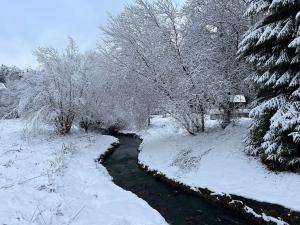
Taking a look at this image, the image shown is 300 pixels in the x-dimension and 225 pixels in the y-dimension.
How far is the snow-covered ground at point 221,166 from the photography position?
9.69 meters

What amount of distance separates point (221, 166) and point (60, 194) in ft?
20.0

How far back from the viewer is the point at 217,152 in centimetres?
1410

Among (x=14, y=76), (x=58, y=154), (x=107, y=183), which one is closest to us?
(x=107, y=183)

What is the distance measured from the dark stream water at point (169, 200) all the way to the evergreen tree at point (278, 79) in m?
2.45

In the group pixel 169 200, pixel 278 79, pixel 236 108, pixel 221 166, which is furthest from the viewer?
pixel 236 108

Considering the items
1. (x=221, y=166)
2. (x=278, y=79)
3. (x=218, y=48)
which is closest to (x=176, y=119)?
(x=218, y=48)

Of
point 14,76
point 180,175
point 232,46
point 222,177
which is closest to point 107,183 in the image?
point 180,175

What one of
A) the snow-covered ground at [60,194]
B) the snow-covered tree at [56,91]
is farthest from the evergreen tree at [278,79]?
the snow-covered tree at [56,91]

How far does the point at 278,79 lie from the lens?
10406mm

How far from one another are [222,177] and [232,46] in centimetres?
747

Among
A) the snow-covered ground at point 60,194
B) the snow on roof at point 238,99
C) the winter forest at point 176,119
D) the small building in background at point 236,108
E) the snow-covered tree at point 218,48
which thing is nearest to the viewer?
the snow-covered ground at point 60,194

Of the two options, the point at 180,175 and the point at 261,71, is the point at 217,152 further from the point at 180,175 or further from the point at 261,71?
the point at 261,71

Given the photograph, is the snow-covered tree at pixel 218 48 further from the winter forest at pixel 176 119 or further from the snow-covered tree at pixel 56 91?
the snow-covered tree at pixel 56 91

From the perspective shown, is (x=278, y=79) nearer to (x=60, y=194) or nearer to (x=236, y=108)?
(x=236, y=108)
